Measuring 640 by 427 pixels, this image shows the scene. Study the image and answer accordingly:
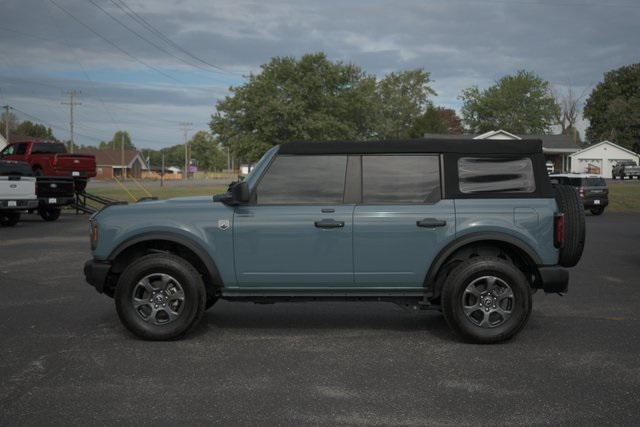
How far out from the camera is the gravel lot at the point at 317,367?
4.31 meters

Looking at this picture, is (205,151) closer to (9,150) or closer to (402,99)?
(402,99)

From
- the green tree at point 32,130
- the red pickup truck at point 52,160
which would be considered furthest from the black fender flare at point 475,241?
the green tree at point 32,130

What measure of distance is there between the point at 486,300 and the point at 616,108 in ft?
315

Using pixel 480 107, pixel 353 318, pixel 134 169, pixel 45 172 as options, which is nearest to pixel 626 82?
pixel 480 107

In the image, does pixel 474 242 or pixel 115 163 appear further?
pixel 115 163

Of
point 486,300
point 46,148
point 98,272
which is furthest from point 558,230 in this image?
point 46,148

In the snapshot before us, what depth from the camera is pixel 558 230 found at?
5977 millimetres

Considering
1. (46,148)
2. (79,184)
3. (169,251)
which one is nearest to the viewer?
(169,251)

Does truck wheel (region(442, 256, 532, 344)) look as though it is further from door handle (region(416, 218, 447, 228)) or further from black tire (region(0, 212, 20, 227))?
black tire (region(0, 212, 20, 227))

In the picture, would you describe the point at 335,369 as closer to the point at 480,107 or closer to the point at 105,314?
the point at 105,314

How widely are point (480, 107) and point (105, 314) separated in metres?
105

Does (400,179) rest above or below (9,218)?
above

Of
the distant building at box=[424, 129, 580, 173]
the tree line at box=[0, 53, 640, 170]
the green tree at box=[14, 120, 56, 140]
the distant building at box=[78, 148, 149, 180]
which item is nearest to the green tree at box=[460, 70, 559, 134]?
the tree line at box=[0, 53, 640, 170]

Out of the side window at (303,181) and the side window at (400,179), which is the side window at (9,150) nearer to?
the side window at (303,181)
